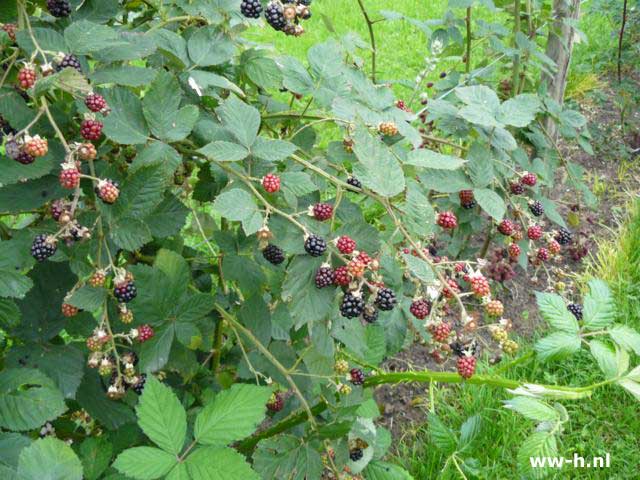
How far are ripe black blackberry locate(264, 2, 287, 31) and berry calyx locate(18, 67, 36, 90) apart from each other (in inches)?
17.3

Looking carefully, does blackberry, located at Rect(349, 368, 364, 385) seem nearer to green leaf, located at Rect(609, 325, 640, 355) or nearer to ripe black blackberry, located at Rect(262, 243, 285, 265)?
ripe black blackberry, located at Rect(262, 243, 285, 265)

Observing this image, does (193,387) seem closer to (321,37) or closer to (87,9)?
(87,9)

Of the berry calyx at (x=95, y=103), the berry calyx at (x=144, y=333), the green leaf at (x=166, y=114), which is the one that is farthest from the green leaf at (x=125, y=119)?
the berry calyx at (x=144, y=333)

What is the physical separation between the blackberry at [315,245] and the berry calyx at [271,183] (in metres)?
0.11

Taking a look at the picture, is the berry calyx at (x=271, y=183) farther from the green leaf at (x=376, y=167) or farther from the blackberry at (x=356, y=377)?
the blackberry at (x=356, y=377)

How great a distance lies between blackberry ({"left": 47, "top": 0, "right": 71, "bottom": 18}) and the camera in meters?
1.31

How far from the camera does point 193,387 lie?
1.91 metres

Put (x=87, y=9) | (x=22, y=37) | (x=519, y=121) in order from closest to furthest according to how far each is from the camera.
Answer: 1. (x=22, y=37)
2. (x=87, y=9)
3. (x=519, y=121)

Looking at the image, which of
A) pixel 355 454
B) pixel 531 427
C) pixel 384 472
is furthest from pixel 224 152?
pixel 531 427

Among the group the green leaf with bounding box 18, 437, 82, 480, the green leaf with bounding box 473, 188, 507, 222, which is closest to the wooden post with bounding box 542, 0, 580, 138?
the green leaf with bounding box 473, 188, 507, 222

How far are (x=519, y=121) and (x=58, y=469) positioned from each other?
52.8 inches


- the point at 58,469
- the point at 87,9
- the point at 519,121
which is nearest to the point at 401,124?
the point at 519,121

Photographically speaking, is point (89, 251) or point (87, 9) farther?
point (87, 9)

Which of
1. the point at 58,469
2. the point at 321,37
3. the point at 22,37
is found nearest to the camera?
the point at 58,469
